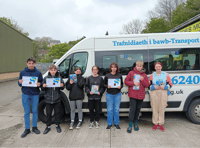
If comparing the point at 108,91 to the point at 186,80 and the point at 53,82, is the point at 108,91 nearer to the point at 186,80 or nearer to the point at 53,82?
the point at 53,82

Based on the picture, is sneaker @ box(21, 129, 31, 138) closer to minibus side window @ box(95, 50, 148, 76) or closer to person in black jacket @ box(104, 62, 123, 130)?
person in black jacket @ box(104, 62, 123, 130)

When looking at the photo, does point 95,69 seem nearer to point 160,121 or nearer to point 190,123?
point 160,121

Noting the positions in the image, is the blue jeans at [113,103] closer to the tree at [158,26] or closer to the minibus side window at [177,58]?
the minibus side window at [177,58]

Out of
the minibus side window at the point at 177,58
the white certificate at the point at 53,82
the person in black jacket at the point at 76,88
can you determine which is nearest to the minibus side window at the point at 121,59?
the minibus side window at the point at 177,58

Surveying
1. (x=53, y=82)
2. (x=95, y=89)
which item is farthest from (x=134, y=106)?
(x=53, y=82)

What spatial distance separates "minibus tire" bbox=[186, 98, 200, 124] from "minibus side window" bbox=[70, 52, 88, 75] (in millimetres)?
3217

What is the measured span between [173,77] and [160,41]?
3.50 feet

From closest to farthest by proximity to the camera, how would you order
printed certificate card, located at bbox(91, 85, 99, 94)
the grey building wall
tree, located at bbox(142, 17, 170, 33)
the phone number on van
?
printed certificate card, located at bbox(91, 85, 99, 94)
the phone number on van
the grey building wall
tree, located at bbox(142, 17, 170, 33)

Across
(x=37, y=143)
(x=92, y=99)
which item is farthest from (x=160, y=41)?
(x=37, y=143)

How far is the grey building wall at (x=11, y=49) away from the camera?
1377 centimetres

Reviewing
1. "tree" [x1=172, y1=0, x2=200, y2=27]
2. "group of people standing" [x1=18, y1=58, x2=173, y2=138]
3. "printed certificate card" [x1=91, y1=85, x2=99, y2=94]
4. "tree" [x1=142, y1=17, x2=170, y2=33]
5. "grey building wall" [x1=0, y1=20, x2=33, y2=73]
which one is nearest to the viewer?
"group of people standing" [x1=18, y1=58, x2=173, y2=138]

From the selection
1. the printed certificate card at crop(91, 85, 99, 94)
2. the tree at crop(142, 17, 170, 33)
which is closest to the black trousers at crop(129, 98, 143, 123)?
the printed certificate card at crop(91, 85, 99, 94)

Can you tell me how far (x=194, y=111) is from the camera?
4078 millimetres

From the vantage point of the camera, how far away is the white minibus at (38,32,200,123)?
3.97 m
